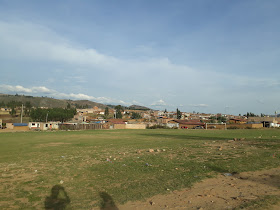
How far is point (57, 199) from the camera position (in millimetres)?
7148

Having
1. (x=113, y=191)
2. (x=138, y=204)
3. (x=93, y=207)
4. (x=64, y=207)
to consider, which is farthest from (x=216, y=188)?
(x=64, y=207)

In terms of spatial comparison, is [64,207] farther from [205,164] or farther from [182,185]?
[205,164]

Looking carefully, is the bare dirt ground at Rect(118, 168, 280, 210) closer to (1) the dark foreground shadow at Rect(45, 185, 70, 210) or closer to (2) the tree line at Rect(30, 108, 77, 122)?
(1) the dark foreground shadow at Rect(45, 185, 70, 210)

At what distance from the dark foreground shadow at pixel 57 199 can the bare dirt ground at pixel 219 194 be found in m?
1.87

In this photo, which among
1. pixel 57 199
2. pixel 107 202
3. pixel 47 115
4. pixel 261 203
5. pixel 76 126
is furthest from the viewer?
pixel 47 115

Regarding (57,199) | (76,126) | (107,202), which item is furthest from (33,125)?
(107,202)

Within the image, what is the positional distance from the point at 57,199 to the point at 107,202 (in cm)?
180

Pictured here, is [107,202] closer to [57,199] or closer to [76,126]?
[57,199]

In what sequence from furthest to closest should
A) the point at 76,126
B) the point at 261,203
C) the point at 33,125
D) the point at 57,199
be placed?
1. the point at 33,125
2. the point at 76,126
3. the point at 57,199
4. the point at 261,203

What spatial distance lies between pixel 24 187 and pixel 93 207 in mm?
3888

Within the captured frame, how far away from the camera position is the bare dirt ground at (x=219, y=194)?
242 inches

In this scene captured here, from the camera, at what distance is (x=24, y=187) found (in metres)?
8.48

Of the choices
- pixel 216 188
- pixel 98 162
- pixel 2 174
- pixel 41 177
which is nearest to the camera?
pixel 216 188

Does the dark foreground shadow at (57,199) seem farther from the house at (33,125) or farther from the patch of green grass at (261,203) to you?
the house at (33,125)
